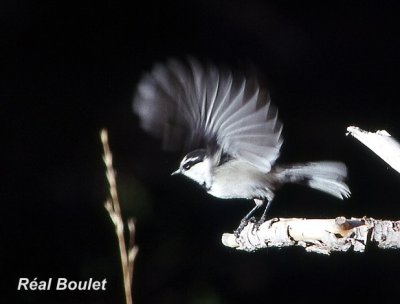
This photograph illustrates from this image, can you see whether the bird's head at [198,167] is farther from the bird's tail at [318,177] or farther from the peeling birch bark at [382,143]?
the peeling birch bark at [382,143]

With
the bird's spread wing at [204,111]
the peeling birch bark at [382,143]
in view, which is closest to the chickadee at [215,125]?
the bird's spread wing at [204,111]

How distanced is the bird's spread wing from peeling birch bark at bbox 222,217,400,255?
0.58 ft

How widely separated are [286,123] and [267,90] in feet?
0.35

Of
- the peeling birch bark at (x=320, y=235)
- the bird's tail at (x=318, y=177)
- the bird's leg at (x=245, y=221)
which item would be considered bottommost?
the peeling birch bark at (x=320, y=235)

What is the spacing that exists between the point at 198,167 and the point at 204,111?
152 mm

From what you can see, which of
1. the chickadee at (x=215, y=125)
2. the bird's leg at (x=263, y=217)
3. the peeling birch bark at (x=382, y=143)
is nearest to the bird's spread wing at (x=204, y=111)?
the chickadee at (x=215, y=125)

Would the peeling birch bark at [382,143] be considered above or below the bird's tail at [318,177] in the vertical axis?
above

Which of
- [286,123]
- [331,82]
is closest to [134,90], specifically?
[286,123]

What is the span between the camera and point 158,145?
6.70 ft

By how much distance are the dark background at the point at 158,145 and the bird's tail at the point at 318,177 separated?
0.02 metres

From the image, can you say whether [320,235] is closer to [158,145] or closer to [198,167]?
[198,167]

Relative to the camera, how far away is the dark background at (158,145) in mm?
1980

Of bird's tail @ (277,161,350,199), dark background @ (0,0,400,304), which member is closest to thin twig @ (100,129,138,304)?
dark background @ (0,0,400,304)

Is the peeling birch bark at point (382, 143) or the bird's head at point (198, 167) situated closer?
the bird's head at point (198, 167)
